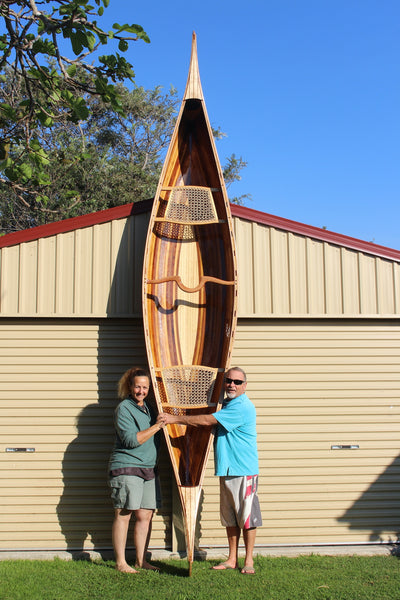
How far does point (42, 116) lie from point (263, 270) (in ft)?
8.42

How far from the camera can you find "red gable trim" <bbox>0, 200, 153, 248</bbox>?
223 inches

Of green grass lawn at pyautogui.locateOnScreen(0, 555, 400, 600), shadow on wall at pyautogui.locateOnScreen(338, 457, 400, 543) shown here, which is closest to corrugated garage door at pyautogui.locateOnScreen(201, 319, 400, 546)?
shadow on wall at pyautogui.locateOnScreen(338, 457, 400, 543)

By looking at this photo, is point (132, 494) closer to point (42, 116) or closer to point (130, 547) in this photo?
point (130, 547)

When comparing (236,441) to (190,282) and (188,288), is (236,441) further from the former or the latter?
(190,282)

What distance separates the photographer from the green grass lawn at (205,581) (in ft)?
13.7

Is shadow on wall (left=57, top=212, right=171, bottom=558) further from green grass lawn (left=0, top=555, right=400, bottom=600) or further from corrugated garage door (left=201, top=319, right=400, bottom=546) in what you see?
corrugated garage door (left=201, top=319, right=400, bottom=546)

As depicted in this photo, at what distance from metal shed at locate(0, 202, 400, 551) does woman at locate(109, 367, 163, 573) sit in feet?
2.00

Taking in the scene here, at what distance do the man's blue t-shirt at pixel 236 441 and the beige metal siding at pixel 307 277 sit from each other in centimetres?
134

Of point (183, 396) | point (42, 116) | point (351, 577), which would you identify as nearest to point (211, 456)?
point (183, 396)

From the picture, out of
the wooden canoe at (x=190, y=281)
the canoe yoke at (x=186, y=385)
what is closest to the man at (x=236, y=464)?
the wooden canoe at (x=190, y=281)

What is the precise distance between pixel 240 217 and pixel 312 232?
0.76 m

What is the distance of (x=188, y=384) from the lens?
5.61 m

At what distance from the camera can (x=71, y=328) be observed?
18.9 feet

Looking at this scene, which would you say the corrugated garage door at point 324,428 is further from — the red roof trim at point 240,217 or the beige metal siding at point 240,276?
the red roof trim at point 240,217
